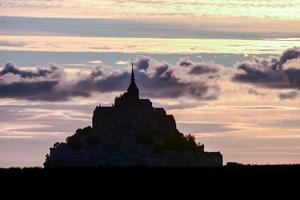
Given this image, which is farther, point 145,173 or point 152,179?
point 145,173

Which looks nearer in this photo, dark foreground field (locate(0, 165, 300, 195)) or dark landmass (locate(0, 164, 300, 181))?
dark foreground field (locate(0, 165, 300, 195))

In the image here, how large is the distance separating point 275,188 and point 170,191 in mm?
7055

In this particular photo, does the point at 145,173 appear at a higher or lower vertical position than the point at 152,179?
higher

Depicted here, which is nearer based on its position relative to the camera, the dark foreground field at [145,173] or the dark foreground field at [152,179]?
the dark foreground field at [152,179]

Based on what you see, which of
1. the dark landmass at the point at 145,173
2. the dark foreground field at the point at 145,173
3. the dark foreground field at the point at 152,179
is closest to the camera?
the dark foreground field at the point at 152,179

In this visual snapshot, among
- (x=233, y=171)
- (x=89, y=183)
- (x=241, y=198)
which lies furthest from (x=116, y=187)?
(x=233, y=171)

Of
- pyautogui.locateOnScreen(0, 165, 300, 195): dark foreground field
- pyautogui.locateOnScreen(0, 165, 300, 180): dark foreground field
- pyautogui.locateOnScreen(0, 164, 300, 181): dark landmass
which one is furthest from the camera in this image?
pyautogui.locateOnScreen(0, 165, 300, 180): dark foreground field

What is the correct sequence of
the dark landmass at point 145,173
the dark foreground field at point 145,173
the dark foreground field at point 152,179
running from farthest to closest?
1. the dark foreground field at point 145,173
2. the dark landmass at point 145,173
3. the dark foreground field at point 152,179

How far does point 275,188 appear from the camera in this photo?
2901 inches

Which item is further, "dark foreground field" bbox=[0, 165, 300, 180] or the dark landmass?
"dark foreground field" bbox=[0, 165, 300, 180]

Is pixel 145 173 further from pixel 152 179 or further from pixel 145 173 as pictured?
pixel 152 179

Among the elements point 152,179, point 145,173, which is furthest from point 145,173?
point 152,179

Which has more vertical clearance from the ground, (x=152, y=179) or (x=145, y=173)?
(x=145, y=173)

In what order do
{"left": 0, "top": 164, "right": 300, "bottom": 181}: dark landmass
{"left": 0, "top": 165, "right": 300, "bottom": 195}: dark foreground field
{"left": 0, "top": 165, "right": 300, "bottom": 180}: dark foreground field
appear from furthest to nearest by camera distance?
{"left": 0, "top": 165, "right": 300, "bottom": 180}: dark foreground field, {"left": 0, "top": 164, "right": 300, "bottom": 181}: dark landmass, {"left": 0, "top": 165, "right": 300, "bottom": 195}: dark foreground field
